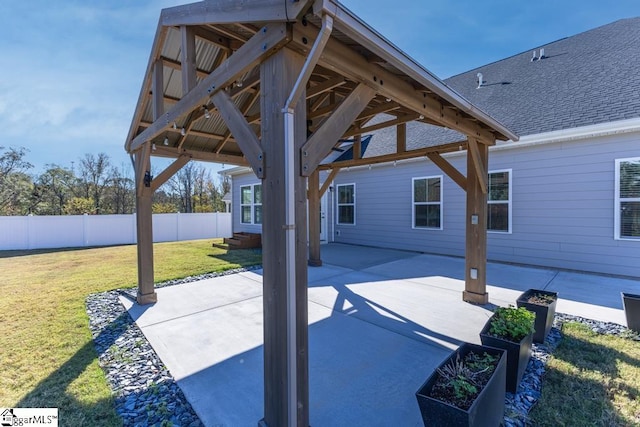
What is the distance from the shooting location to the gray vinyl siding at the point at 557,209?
5625 millimetres

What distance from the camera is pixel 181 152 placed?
5.19 meters

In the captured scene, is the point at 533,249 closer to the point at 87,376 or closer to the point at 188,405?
the point at 188,405

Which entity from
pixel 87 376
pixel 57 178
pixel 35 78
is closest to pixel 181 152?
pixel 87 376

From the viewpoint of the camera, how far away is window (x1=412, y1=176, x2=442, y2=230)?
8.24 metres

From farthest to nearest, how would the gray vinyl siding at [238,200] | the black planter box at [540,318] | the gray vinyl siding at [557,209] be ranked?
the gray vinyl siding at [238,200], the gray vinyl siding at [557,209], the black planter box at [540,318]

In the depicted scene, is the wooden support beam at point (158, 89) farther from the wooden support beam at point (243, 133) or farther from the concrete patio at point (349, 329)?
the concrete patio at point (349, 329)

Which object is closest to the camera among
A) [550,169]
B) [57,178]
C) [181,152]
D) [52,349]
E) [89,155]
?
[52,349]

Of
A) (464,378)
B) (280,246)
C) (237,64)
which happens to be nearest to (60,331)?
(280,246)

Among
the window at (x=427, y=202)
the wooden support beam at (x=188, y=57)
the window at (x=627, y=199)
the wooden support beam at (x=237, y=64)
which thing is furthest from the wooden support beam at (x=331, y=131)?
the window at (x=427, y=202)

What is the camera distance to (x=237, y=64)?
210cm

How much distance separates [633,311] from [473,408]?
3.39 metres

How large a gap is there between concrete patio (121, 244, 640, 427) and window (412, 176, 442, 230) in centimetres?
212

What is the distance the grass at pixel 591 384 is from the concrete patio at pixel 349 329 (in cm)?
81

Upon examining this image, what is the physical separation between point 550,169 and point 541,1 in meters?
5.16
